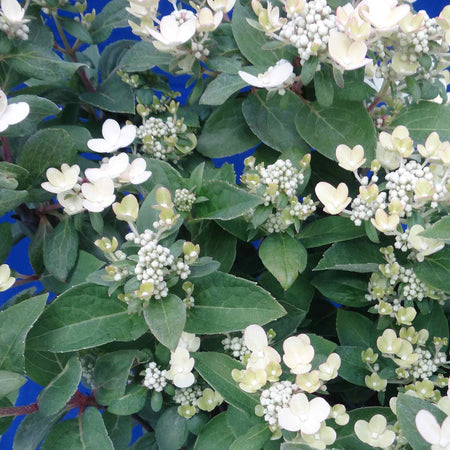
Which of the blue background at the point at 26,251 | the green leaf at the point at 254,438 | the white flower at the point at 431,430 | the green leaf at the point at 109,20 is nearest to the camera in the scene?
the white flower at the point at 431,430

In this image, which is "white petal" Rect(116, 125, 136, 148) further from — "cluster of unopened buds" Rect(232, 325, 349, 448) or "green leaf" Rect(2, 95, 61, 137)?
"cluster of unopened buds" Rect(232, 325, 349, 448)

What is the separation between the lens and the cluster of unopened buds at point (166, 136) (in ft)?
2.71

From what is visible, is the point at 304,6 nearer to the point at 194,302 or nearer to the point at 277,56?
the point at 277,56

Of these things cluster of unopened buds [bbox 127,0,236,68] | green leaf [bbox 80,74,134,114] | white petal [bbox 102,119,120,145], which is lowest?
green leaf [bbox 80,74,134,114]

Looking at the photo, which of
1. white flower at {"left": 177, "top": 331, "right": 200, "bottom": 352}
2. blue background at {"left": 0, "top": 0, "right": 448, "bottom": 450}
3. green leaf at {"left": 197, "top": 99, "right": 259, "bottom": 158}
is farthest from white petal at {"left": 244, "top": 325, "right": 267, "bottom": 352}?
blue background at {"left": 0, "top": 0, "right": 448, "bottom": 450}

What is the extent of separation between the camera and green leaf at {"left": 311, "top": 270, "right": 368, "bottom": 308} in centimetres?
77

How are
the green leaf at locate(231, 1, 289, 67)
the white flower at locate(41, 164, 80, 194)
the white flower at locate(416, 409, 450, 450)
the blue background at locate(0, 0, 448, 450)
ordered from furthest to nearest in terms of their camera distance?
the blue background at locate(0, 0, 448, 450), the green leaf at locate(231, 1, 289, 67), the white flower at locate(41, 164, 80, 194), the white flower at locate(416, 409, 450, 450)

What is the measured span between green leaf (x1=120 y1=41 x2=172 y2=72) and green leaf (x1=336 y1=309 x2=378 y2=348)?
40 cm

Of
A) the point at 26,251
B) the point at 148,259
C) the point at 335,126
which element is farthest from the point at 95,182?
the point at 26,251

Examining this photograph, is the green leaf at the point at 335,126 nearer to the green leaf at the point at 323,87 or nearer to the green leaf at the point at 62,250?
the green leaf at the point at 323,87

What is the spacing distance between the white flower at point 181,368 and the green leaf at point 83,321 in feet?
0.15

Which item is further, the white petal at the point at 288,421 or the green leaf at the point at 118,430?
the green leaf at the point at 118,430

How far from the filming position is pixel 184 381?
2.18 ft

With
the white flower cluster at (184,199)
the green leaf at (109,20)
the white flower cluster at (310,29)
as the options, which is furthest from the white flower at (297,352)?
the green leaf at (109,20)
